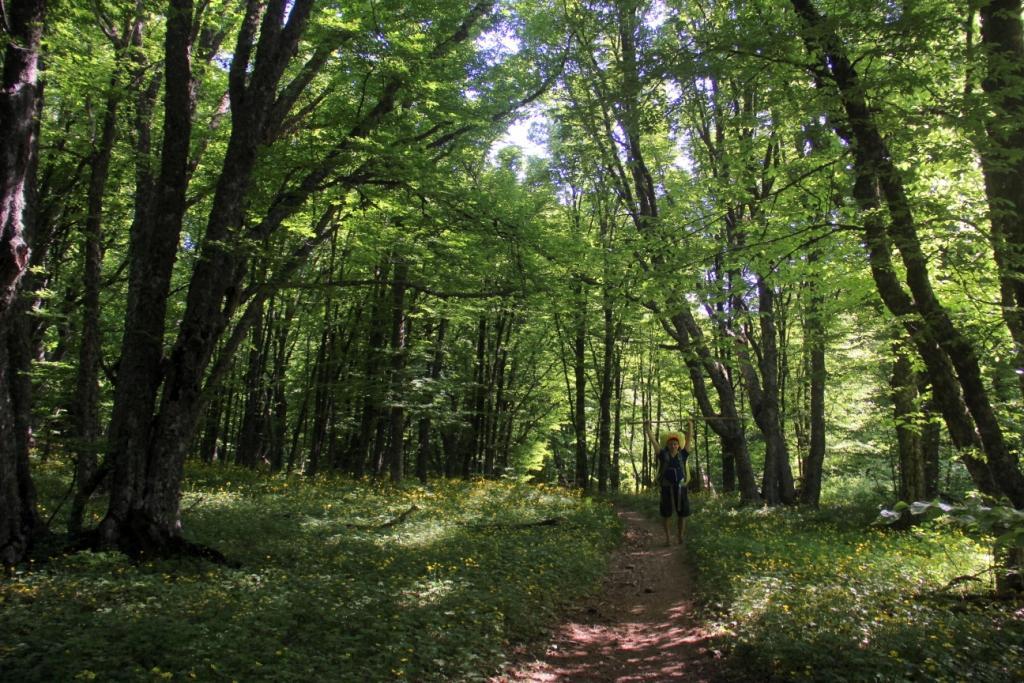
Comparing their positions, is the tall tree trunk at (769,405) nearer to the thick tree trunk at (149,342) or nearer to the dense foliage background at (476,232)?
the dense foliage background at (476,232)

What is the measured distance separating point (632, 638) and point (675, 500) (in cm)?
552

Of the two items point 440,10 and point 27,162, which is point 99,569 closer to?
point 27,162

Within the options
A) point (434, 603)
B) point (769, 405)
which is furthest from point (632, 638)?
point (769, 405)

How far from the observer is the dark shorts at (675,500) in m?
12.1

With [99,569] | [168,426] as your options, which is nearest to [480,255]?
[168,426]

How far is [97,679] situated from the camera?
162 inches

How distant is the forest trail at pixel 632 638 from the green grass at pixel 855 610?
0.32 meters

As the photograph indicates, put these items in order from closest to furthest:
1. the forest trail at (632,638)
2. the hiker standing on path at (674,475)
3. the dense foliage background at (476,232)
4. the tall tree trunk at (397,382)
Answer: the dense foliage background at (476,232) → the forest trail at (632,638) → the hiker standing on path at (674,475) → the tall tree trunk at (397,382)

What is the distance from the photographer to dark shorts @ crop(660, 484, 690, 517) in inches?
477

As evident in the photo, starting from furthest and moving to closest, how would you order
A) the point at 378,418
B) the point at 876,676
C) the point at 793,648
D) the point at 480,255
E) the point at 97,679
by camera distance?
the point at 378,418 < the point at 480,255 < the point at 793,648 < the point at 876,676 < the point at 97,679

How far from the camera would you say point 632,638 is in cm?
713

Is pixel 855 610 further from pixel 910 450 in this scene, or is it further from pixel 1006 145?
pixel 910 450

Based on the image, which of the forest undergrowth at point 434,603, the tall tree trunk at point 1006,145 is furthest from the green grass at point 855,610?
the tall tree trunk at point 1006,145

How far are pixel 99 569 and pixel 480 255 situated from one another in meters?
6.67
